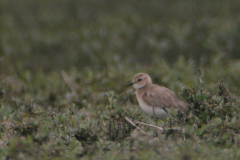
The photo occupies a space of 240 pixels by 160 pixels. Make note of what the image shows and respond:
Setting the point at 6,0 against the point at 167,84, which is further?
the point at 6,0

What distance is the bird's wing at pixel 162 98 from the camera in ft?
22.1

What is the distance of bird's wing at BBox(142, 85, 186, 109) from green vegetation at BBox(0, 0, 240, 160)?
33 centimetres

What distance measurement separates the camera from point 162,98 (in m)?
6.94

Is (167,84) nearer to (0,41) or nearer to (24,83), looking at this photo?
(24,83)

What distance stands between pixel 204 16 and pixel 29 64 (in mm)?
8293

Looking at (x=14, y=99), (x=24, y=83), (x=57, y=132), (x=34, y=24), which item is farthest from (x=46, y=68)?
(x=57, y=132)

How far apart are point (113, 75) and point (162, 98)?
1949mm

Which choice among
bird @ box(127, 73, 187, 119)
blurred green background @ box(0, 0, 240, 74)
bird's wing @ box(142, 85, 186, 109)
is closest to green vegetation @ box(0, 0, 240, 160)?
blurred green background @ box(0, 0, 240, 74)

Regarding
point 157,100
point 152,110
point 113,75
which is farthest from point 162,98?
point 113,75

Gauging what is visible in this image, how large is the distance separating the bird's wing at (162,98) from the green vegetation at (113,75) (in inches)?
13.1

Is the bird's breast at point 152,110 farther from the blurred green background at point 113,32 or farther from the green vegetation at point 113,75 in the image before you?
the blurred green background at point 113,32

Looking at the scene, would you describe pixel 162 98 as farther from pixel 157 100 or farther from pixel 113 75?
pixel 113 75

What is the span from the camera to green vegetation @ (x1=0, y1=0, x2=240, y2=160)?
3.80 meters

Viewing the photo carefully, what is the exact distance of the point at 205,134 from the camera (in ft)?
13.3
